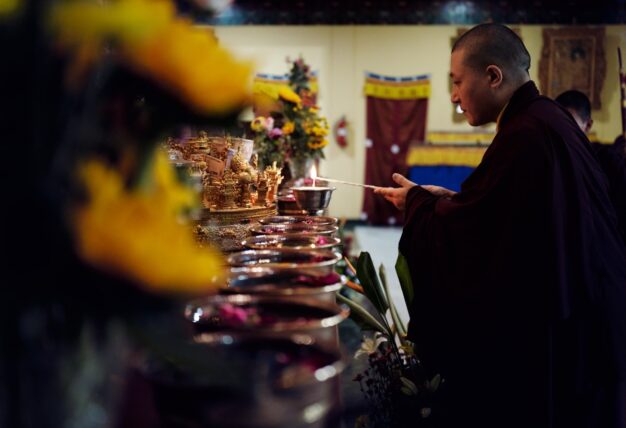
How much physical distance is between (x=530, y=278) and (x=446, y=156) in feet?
22.4

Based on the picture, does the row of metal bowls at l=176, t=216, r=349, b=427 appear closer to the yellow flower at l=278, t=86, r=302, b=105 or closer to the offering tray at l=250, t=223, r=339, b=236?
the offering tray at l=250, t=223, r=339, b=236

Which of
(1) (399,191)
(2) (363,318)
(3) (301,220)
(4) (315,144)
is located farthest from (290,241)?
(4) (315,144)

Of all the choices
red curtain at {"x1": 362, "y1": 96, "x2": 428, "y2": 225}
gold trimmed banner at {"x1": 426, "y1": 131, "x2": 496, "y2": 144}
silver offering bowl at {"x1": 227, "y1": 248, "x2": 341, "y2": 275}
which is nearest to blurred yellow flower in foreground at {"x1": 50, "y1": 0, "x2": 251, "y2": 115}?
silver offering bowl at {"x1": 227, "y1": 248, "x2": 341, "y2": 275}

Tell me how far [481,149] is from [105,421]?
825 centimetres

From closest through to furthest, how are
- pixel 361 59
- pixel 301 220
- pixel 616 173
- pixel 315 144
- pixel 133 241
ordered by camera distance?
pixel 133 241
pixel 301 220
pixel 616 173
pixel 315 144
pixel 361 59

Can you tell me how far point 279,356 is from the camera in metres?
0.77

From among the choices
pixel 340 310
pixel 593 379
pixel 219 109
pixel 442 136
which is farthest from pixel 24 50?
pixel 442 136

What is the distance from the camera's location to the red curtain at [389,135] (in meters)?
10.3

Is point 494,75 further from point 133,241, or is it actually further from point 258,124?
point 133,241

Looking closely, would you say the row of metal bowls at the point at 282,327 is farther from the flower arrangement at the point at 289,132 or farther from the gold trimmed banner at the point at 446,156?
the gold trimmed banner at the point at 446,156

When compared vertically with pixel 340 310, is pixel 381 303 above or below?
below

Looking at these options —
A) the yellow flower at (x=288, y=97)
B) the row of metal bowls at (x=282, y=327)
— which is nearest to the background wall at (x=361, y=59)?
the yellow flower at (x=288, y=97)

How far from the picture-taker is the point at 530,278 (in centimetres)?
183

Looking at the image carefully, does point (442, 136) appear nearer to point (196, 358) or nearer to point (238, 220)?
point (238, 220)
